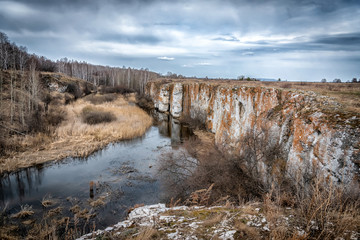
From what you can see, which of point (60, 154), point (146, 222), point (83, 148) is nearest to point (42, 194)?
point (60, 154)

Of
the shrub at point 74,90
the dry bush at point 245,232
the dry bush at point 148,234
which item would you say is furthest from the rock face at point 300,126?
the shrub at point 74,90

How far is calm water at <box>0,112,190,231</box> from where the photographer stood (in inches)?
374

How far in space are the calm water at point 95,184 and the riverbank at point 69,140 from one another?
0.85 m

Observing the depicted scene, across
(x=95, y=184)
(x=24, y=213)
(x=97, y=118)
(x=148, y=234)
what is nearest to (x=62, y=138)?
(x=97, y=118)

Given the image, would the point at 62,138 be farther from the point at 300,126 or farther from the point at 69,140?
the point at 300,126

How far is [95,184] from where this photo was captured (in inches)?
456

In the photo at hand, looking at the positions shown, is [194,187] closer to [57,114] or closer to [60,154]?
[60,154]

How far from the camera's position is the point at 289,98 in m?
9.34

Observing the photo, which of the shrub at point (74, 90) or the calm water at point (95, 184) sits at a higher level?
the shrub at point (74, 90)

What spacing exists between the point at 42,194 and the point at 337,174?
14.0 metres

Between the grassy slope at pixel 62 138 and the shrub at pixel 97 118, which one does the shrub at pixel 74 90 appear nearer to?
the grassy slope at pixel 62 138

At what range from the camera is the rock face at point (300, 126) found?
18.0 ft

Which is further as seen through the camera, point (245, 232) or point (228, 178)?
point (228, 178)

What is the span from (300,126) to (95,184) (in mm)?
11689
